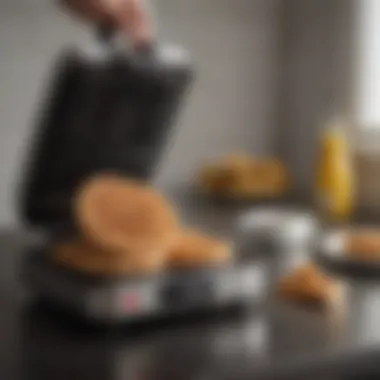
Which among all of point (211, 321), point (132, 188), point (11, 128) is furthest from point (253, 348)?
point (11, 128)

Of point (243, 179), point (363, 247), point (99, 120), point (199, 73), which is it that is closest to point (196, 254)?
point (363, 247)

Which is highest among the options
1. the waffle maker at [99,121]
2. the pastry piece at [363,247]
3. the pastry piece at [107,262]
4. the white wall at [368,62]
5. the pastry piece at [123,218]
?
the white wall at [368,62]

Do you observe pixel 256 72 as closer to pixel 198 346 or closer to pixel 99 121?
pixel 99 121

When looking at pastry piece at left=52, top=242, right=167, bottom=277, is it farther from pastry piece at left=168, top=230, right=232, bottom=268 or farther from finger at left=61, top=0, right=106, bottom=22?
finger at left=61, top=0, right=106, bottom=22

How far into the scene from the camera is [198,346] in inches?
Result: 32.9

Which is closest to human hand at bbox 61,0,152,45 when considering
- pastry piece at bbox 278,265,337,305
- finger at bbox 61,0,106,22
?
finger at bbox 61,0,106,22

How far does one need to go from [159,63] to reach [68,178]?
0.75ft

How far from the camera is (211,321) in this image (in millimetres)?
909

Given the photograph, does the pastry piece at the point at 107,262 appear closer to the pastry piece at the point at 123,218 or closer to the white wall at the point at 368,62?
the pastry piece at the point at 123,218

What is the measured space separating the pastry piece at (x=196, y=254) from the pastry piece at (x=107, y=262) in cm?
2

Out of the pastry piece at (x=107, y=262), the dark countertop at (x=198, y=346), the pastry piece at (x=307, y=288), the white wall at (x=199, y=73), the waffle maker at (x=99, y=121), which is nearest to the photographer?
the dark countertop at (x=198, y=346)

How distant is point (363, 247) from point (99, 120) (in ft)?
1.51

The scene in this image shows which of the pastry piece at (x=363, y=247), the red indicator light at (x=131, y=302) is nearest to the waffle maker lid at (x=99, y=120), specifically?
the pastry piece at (x=363, y=247)

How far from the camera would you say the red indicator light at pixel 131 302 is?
85cm
